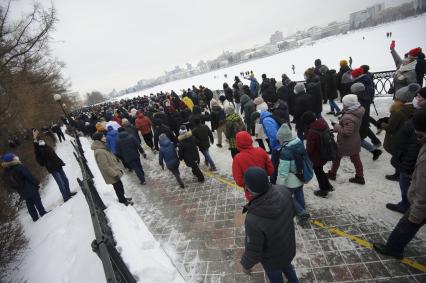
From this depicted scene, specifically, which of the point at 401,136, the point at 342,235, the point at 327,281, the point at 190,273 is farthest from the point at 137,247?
the point at 401,136

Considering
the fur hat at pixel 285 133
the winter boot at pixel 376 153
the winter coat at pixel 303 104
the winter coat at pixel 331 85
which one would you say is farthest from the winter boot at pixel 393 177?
the winter coat at pixel 331 85

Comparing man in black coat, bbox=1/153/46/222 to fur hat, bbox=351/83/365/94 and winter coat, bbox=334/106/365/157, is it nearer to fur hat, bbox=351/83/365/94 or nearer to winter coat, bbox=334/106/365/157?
winter coat, bbox=334/106/365/157

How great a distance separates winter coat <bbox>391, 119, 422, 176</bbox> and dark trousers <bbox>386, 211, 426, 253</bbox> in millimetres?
756

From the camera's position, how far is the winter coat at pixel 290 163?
3439mm

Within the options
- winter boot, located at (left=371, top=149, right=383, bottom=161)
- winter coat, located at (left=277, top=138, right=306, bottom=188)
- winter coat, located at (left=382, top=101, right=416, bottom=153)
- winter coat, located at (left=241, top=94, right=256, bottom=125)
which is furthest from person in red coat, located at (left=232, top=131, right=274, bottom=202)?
winter coat, located at (left=241, top=94, right=256, bottom=125)

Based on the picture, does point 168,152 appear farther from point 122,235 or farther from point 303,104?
point 303,104

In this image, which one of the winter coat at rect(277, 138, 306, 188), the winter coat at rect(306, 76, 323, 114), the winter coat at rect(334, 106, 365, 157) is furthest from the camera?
the winter coat at rect(306, 76, 323, 114)

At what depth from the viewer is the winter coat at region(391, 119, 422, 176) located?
9.95ft

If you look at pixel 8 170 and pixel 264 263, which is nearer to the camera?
pixel 264 263

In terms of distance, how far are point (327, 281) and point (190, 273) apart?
6.57 ft

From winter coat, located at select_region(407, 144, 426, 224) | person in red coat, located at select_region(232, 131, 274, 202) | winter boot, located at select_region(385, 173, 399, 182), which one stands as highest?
person in red coat, located at select_region(232, 131, 274, 202)

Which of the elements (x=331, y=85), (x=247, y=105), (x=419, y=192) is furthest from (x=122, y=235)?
(x=331, y=85)

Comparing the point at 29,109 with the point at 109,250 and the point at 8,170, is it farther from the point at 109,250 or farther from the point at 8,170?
the point at 109,250

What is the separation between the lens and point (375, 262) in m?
3.06
